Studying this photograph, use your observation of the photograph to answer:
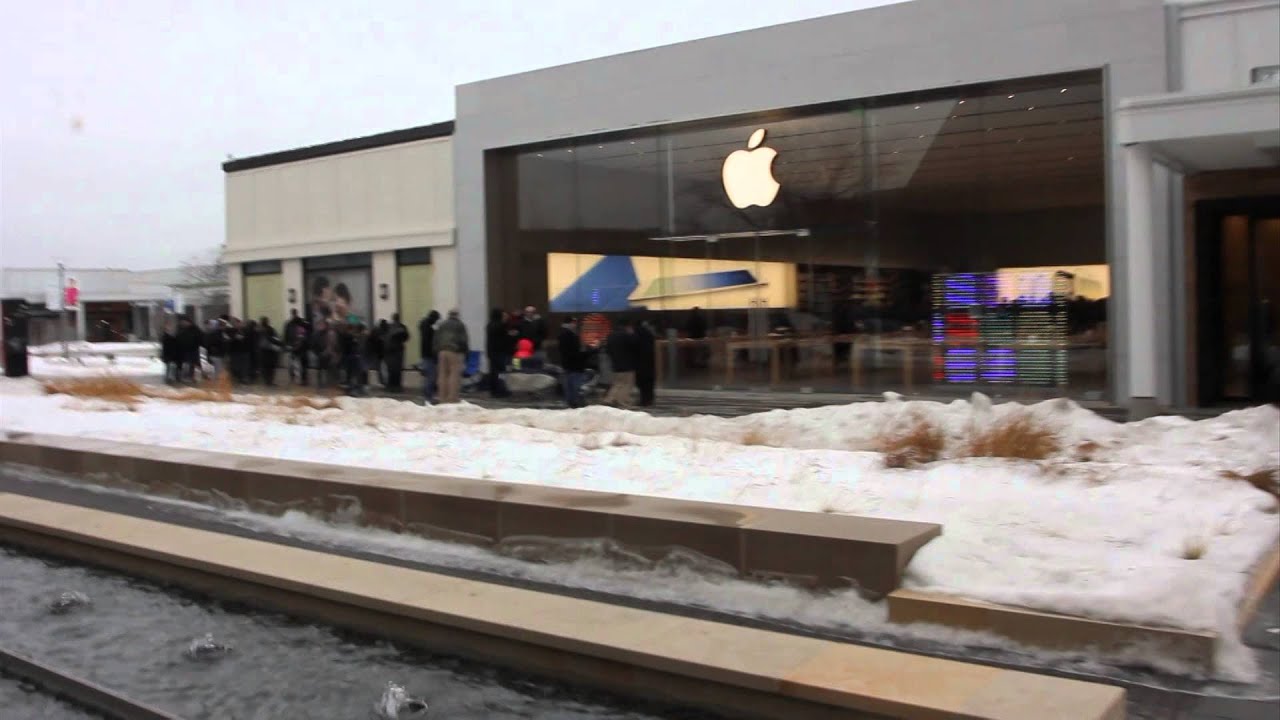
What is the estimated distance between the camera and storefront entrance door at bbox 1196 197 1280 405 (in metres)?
15.9

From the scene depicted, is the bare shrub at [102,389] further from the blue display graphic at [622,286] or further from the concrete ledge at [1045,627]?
the concrete ledge at [1045,627]

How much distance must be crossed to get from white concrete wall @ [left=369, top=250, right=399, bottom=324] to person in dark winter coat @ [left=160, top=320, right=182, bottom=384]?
15.7 feet

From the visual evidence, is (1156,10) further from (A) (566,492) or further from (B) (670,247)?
(A) (566,492)

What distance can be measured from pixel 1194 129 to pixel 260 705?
11.8 meters

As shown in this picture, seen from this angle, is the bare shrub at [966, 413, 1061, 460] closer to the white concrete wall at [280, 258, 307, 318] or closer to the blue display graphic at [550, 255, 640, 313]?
the blue display graphic at [550, 255, 640, 313]

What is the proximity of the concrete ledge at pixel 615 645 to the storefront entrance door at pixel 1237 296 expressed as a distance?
13104mm

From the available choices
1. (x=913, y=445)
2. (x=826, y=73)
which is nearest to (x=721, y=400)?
(x=826, y=73)

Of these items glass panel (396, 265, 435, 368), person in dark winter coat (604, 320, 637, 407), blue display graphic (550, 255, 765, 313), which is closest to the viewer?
person in dark winter coat (604, 320, 637, 407)

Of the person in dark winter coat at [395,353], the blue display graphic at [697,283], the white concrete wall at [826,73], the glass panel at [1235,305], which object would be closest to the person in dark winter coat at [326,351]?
the person in dark winter coat at [395,353]

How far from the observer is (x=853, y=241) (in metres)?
19.2

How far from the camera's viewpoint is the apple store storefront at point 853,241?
17125mm

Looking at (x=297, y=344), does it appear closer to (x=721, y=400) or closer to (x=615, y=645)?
(x=721, y=400)

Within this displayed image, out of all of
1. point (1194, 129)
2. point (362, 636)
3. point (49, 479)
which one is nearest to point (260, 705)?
point (362, 636)

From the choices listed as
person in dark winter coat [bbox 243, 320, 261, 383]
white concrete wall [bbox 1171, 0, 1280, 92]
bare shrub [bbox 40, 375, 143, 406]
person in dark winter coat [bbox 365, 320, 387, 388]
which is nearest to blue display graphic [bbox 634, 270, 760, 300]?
person in dark winter coat [bbox 365, 320, 387, 388]
